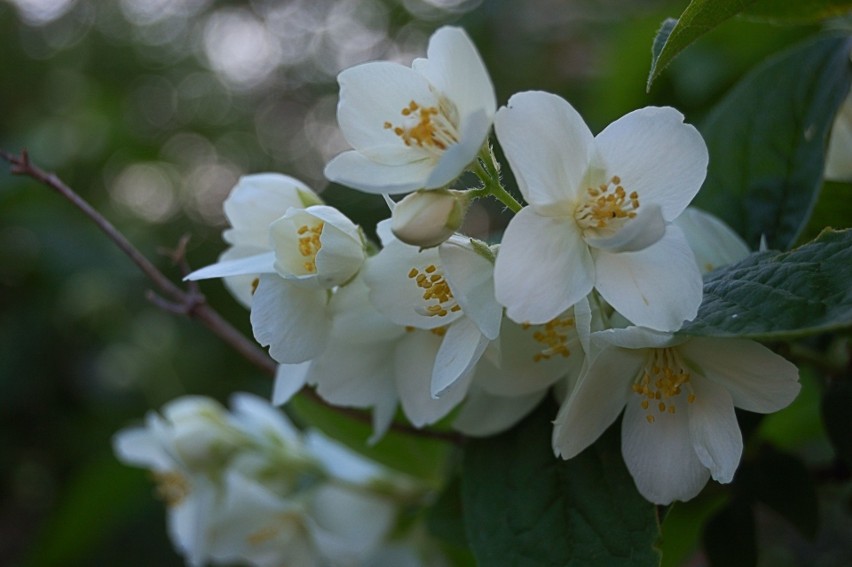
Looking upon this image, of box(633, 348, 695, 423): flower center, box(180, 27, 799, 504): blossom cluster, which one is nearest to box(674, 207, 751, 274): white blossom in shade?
box(180, 27, 799, 504): blossom cluster

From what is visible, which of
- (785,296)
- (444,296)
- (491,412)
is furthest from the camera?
(491,412)

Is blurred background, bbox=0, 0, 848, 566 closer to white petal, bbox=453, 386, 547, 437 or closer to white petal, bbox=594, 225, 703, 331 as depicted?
white petal, bbox=453, 386, 547, 437

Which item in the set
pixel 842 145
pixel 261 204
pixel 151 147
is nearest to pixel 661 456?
pixel 261 204

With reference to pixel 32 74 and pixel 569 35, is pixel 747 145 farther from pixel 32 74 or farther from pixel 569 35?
pixel 32 74

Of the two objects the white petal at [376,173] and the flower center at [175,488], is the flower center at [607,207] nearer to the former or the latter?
the white petal at [376,173]

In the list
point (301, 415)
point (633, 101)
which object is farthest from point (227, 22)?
point (301, 415)

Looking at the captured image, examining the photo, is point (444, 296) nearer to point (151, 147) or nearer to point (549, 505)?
point (549, 505)
